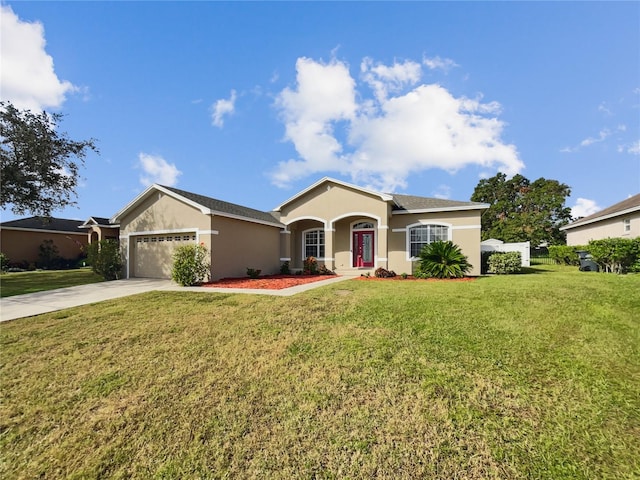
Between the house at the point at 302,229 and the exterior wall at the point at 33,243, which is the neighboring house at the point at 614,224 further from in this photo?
the exterior wall at the point at 33,243

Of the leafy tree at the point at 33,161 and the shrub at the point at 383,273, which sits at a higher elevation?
the leafy tree at the point at 33,161

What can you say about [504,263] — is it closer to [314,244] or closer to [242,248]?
[314,244]

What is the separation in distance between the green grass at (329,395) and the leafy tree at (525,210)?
111 ft

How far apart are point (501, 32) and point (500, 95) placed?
9.05 feet

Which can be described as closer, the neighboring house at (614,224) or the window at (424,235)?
the window at (424,235)

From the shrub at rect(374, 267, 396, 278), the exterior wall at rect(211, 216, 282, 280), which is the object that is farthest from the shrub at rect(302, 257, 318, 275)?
the shrub at rect(374, 267, 396, 278)

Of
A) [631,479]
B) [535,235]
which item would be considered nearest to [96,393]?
[631,479]

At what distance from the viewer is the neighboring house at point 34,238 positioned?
22.1m

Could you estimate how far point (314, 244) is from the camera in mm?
17750

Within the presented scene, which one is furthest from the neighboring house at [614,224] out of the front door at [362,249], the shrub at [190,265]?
the shrub at [190,265]

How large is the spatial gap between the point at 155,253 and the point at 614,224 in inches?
1111

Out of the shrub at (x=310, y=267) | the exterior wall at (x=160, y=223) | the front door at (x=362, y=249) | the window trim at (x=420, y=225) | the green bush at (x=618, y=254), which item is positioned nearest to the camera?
the exterior wall at (x=160, y=223)

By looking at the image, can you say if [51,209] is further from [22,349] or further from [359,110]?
[359,110]

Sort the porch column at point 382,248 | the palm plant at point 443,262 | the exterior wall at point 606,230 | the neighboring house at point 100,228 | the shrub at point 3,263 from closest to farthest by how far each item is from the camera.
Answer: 1. the palm plant at point 443,262
2. the porch column at point 382,248
3. the exterior wall at point 606,230
4. the shrub at point 3,263
5. the neighboring house at point 100,228
